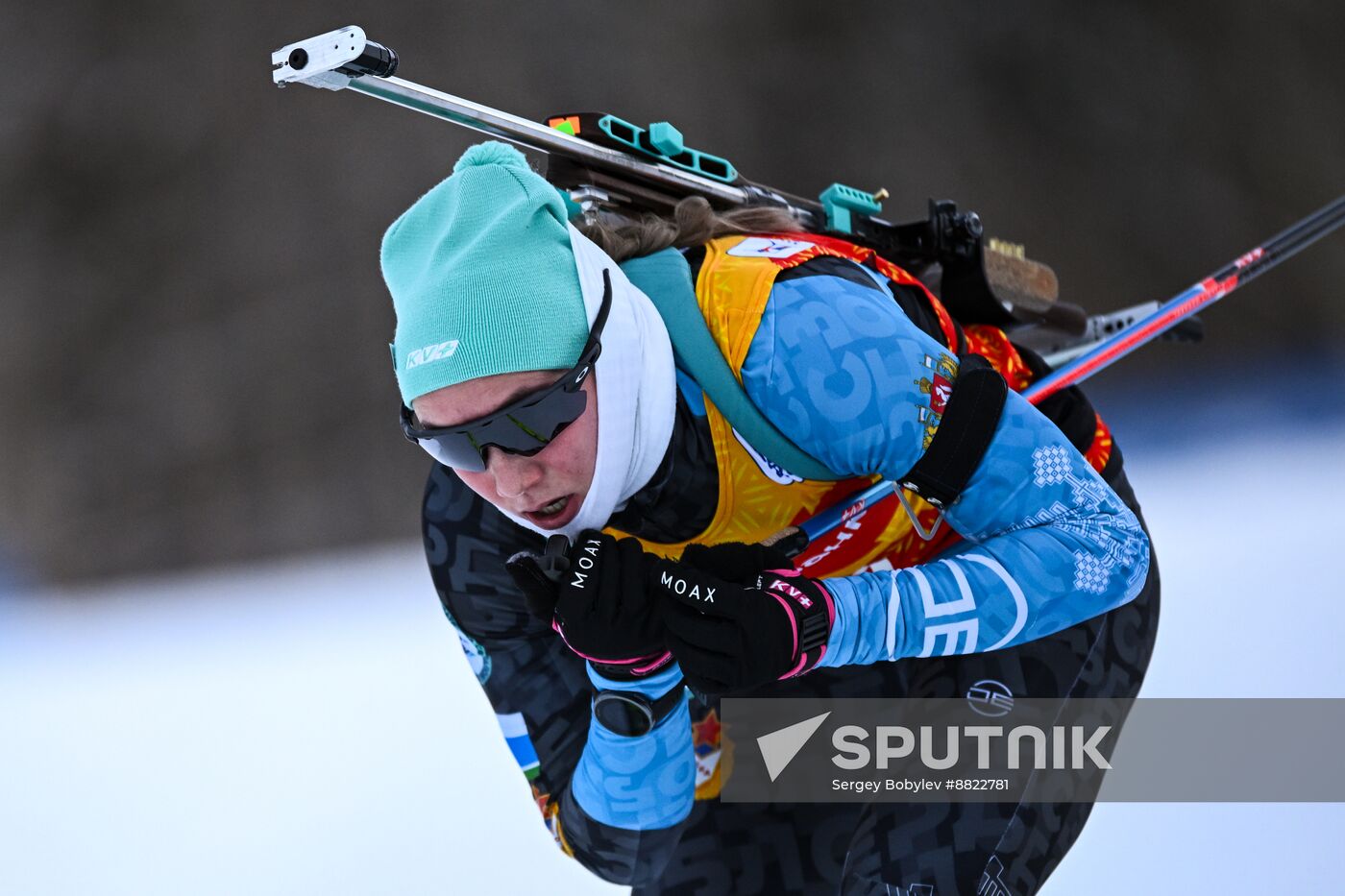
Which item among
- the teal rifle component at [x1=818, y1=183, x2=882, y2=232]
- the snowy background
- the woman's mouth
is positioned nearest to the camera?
the woman's mouth

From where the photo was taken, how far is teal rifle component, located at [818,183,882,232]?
6.18 ft

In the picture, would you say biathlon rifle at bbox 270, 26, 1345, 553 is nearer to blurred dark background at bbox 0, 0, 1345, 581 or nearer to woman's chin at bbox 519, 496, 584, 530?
woman's chin at bbox 519, 496, 584, 530

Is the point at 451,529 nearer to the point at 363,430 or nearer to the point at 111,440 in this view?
the point at 363,430

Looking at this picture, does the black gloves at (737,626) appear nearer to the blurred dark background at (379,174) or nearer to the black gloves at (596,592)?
the black gloves at (596,592)

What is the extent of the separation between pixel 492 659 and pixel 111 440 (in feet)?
11.7

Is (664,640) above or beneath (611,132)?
beneath

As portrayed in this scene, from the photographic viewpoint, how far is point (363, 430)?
464 cm

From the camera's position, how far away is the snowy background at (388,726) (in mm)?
2016

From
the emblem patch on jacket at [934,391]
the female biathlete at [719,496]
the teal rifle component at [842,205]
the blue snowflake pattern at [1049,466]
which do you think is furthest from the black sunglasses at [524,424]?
the teal rifle component at [842,205]

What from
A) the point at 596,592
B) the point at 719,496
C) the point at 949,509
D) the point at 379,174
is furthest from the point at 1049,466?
the point at 379,174

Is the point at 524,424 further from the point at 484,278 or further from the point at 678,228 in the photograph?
the point at 678,228

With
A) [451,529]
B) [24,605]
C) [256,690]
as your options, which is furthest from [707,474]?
[24,605]

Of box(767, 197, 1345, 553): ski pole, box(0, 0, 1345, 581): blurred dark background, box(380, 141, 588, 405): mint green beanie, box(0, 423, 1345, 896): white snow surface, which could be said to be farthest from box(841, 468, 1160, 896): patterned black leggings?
box(0, 0, 1345, 581): blurred dark background

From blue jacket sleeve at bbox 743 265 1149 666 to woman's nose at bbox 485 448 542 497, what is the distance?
25 cm
